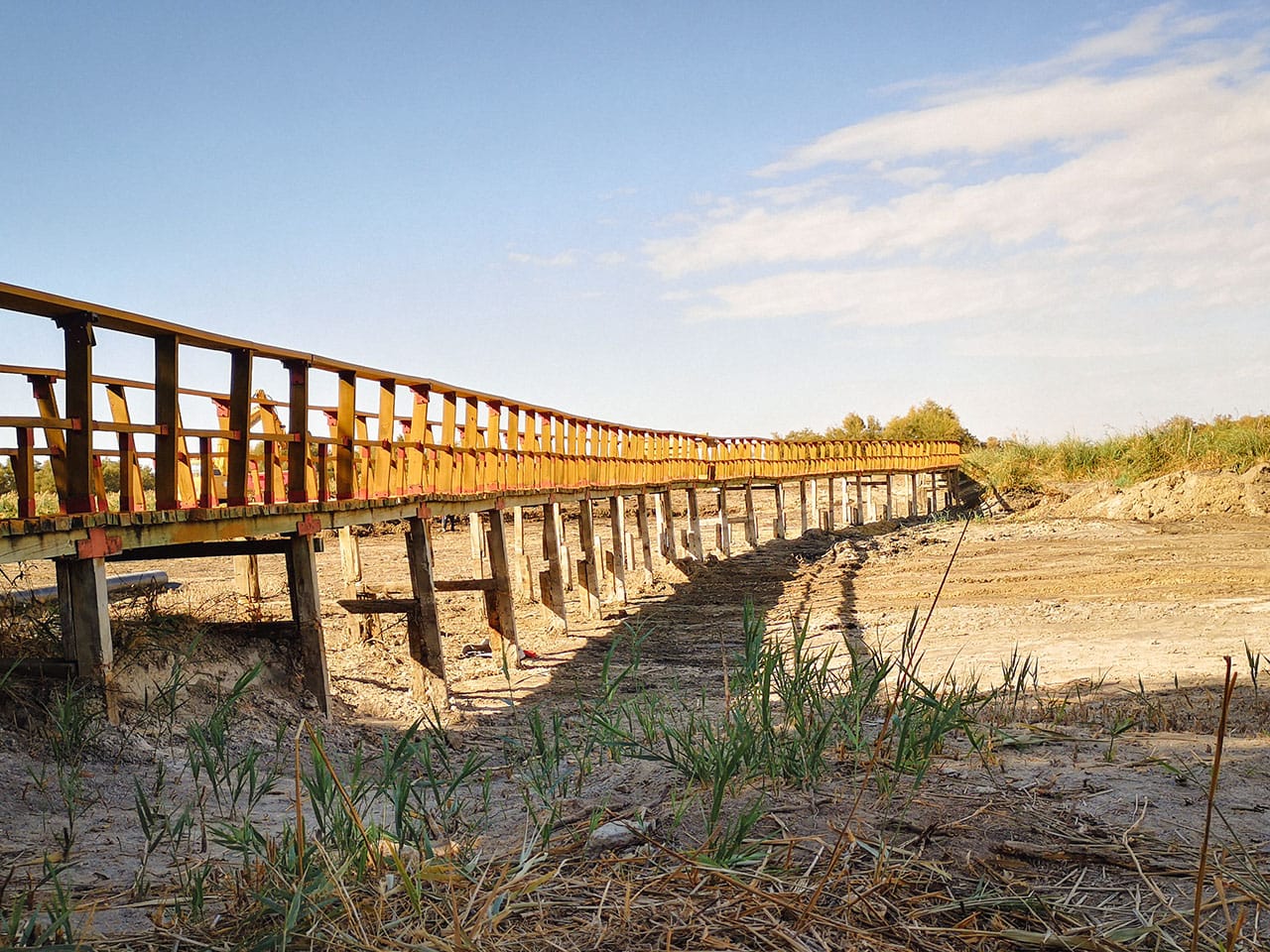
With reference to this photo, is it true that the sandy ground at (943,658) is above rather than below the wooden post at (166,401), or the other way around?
below

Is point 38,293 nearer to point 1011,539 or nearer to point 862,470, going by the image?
point 1011,539

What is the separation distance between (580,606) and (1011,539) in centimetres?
1343

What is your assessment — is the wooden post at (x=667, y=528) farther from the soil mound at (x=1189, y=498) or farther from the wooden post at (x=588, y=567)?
the soil mound at (x=1189, y=498)

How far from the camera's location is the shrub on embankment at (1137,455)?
35.6 m

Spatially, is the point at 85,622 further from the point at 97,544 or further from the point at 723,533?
the point at 723,533

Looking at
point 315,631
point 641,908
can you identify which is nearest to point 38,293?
point 315,631

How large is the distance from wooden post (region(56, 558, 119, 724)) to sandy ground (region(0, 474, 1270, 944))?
1.31 ft

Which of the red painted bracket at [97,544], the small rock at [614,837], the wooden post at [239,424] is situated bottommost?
the small rock at [614,837]

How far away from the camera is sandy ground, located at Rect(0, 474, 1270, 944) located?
12.2 feet

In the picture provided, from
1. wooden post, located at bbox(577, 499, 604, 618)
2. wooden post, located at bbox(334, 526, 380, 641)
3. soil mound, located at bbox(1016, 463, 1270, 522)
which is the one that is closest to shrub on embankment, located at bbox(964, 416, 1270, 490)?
soil mound, located at bbox(1016, 463, 1270, 522)

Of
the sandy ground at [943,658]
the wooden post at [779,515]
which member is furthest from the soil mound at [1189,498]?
the wooden post at [779,515]

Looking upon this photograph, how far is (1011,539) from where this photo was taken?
1100 inches

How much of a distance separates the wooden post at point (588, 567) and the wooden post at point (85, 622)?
1199cm

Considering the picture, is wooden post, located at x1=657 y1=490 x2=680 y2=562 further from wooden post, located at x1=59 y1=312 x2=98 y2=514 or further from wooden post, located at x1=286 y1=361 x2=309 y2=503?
wooden post, located at x1=59 y1=312 x2=98 y2=514
